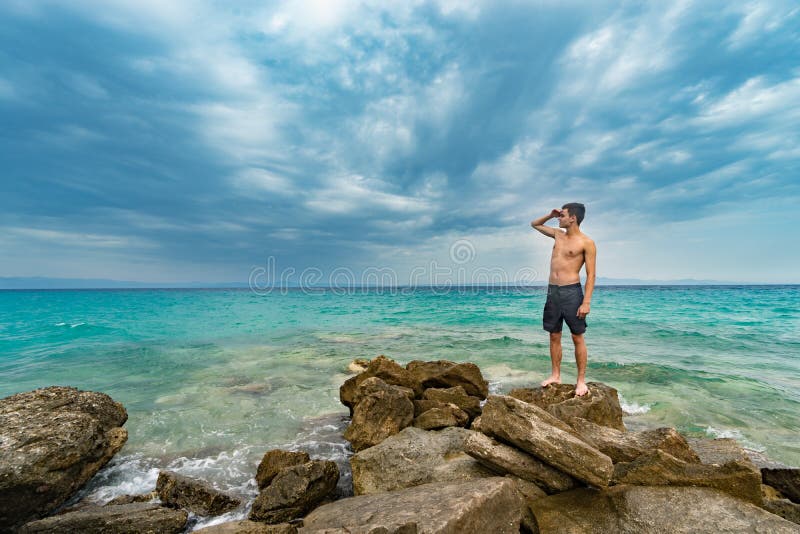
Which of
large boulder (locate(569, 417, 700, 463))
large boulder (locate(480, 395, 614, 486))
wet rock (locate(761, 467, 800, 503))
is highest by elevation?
large boulder (locate(480, 395, 614, 486))

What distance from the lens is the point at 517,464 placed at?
3.41 m

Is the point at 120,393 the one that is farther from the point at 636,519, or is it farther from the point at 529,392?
the point at 636,519

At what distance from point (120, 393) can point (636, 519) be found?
11186 millimetres

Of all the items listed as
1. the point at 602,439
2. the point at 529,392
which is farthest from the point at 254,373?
the point at 602,439

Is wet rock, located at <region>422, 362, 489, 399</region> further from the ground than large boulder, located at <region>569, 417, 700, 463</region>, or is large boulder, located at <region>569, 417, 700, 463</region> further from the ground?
large boulder, located at <region>569, 417, 700, 463</region>

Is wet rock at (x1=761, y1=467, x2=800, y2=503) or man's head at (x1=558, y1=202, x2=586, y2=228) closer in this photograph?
wet rock at (x1=761, y1=467, x2=800, y2=503)

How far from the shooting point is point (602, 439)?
3.89 metres

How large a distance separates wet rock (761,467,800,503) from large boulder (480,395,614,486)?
7.67 feet

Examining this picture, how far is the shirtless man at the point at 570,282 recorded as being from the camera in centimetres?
590

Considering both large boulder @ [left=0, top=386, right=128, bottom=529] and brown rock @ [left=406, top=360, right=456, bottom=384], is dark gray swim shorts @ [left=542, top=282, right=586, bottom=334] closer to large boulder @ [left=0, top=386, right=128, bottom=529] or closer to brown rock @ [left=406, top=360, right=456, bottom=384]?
brown rock @ [left=406, top=360, right=456, bottom=384]

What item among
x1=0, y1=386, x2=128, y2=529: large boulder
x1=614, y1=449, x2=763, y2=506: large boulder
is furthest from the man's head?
x1=0, y1=386, x2=128, y2=529: large boulder

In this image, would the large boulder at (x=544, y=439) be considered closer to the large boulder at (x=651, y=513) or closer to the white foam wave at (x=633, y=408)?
the large boulder at (x=651, y=513)

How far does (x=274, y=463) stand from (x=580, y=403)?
425 centimetres

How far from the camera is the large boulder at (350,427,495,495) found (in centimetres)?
378
